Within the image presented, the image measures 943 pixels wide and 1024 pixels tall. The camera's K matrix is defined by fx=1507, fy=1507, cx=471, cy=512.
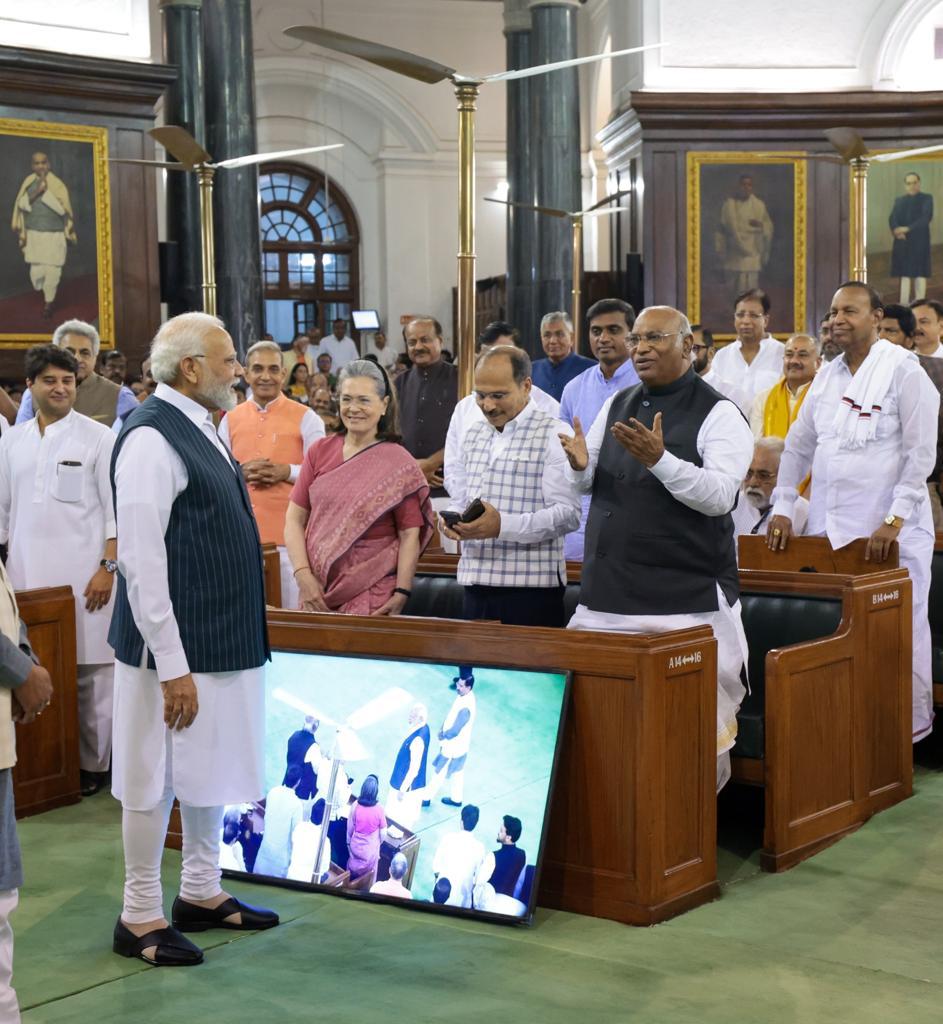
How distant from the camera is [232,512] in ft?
12.0

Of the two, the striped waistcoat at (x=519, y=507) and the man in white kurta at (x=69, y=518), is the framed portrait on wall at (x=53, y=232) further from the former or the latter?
the striped waistcoat at (x=519, y=507)

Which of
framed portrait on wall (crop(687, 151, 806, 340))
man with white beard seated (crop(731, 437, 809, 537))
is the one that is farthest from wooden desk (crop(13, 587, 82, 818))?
framed portrait on wall (crop(687, 151, 806, 340))

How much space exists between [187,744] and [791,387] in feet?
13.9

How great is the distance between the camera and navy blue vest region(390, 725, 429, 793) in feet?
13.6

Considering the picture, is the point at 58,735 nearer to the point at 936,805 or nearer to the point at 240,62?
the point at 936,805

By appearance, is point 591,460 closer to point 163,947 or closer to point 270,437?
point 163,947

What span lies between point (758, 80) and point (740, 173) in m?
0.88

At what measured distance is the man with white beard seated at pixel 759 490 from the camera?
615cm

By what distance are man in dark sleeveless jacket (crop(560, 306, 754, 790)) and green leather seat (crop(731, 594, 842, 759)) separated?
2.14 ft

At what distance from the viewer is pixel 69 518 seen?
5.61 meters

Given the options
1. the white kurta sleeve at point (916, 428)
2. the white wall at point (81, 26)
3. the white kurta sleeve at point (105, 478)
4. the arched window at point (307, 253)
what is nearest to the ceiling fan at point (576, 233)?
the white wall at point (81, 26)

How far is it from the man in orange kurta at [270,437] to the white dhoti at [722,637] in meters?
2.00

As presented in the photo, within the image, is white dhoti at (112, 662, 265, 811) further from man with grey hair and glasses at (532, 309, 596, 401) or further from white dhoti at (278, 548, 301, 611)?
man with grey hair and glasses at (532, 309, 596, 401)

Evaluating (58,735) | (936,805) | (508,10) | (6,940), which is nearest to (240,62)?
(508,10)
